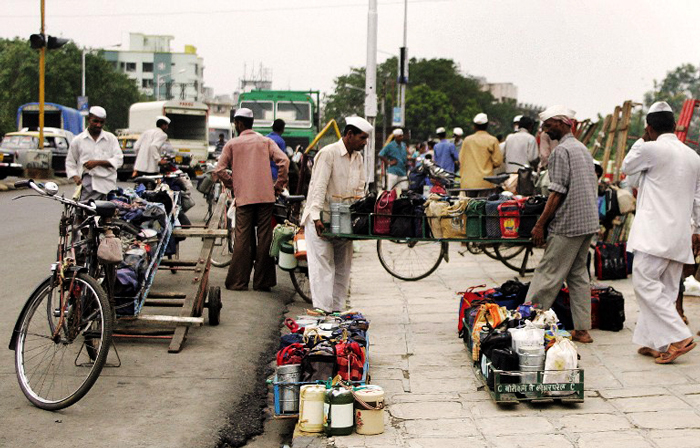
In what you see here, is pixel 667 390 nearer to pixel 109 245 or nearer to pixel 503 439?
pixel 503 439

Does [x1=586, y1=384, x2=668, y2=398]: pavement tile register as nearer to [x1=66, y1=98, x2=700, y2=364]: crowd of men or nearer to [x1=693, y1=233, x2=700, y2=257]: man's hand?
[x1=66, y1=98, x2=700, y2=364]: crowd of men

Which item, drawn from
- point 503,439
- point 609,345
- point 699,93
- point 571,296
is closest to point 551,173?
point 571,296

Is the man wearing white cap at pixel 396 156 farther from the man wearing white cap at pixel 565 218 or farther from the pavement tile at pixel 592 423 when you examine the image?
the pavement tile at pixel 592 423

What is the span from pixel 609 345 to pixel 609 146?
9.62 meters

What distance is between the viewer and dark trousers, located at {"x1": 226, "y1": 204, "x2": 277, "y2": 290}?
10414 millimetres

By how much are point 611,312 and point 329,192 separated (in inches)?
111

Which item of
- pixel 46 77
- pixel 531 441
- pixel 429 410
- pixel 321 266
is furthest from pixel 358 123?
pixel 46 77

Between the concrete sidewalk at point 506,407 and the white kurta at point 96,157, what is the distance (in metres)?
3.40

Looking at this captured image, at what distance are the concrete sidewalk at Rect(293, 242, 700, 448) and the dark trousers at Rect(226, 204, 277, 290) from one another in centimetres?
158

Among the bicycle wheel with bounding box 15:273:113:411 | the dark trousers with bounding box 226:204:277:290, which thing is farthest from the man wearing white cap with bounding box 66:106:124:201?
the bicycle wheel with bounding box 15:273:113:411

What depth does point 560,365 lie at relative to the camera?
6043 mm

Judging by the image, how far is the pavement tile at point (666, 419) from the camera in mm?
5547

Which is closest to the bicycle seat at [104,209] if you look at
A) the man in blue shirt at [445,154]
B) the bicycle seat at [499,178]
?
the bicycle seat at [499,178]

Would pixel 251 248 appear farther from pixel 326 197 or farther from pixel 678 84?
pixel 678 84
